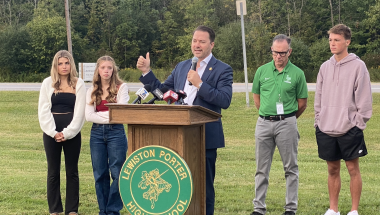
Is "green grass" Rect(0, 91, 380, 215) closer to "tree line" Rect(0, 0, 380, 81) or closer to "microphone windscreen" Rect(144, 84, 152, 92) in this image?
"microphone windscreen" Rect(144, 84, 152, 92)

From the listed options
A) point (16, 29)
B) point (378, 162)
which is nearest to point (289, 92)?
point (378, 162)

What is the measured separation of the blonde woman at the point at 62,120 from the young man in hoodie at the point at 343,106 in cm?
250

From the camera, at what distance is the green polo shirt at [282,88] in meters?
5.48

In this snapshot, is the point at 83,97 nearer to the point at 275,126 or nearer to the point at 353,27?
the point at 275,126

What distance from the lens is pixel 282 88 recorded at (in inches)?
215

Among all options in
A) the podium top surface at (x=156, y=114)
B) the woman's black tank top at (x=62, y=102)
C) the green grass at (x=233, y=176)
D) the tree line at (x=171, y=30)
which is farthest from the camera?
the tree line at (x=171, y=30)

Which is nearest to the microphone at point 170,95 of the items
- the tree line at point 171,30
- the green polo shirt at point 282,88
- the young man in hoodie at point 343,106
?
the green polo shirt at point 282,88

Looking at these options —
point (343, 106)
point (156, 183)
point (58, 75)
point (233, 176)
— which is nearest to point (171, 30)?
point (233, 176)

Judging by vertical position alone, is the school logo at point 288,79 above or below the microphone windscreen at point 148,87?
Result: above

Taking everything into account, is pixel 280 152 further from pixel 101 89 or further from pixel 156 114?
pixel 156 114

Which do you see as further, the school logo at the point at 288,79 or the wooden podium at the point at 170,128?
the school logo at the point at 288,79

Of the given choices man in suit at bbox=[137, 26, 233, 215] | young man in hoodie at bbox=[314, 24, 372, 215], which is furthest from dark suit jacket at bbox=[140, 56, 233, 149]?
young man in hoodie at bbox=[314, 24, 372, 215]

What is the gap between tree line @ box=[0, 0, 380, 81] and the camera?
43.7 m

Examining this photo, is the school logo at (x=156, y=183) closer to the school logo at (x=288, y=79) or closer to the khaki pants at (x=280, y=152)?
the khaki pants at (x=280, y=152)
